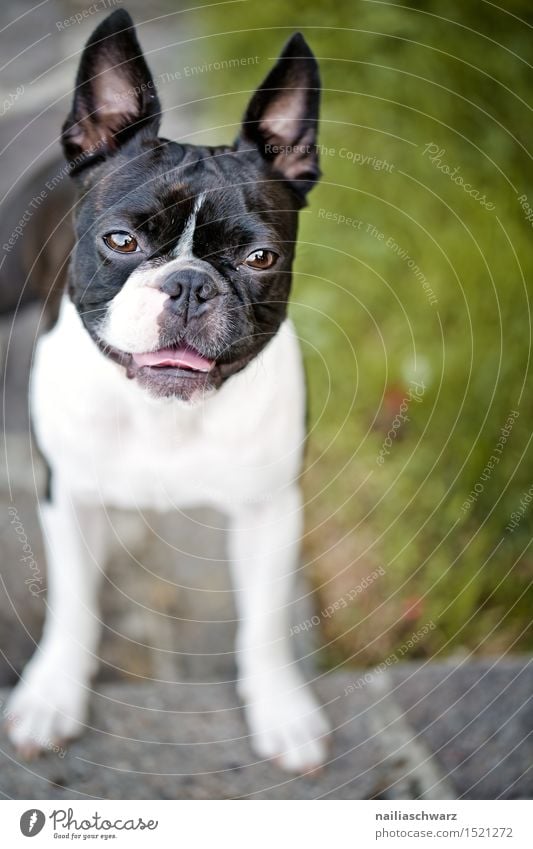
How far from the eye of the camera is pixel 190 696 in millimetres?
1498

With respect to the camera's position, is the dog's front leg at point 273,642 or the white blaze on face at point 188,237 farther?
the dog's front leg at point 273,642

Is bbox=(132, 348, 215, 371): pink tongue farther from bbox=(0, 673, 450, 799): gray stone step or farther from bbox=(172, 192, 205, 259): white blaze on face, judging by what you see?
bbox=(0, 673, 450, 799): gray stone step

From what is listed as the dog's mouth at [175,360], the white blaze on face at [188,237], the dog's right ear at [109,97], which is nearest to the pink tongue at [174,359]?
the dog's mouth at [175,360]

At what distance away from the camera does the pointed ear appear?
1.07 m

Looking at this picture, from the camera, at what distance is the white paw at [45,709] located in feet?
4.56

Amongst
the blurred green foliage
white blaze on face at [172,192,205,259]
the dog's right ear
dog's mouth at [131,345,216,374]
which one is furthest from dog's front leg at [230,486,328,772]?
the dog's right ear

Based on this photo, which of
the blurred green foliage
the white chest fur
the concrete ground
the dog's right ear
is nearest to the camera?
the dog's right ear

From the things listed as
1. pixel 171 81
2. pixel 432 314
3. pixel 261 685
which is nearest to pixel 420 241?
pixel 432 314

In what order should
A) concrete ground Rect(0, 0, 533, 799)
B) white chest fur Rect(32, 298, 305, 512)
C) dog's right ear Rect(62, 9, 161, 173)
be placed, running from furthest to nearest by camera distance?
concrete ground Rect(0, 0, 533, 799), white chest fur Rect(32, 298, 305, 512), dog's right ear Rect(62, 9, 161, 173)

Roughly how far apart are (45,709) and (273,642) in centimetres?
→ 39

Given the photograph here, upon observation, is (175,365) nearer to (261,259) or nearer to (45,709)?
(261,259)

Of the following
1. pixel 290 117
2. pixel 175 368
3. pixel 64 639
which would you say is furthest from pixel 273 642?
pixel 290 117

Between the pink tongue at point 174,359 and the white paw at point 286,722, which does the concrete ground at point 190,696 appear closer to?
the white paw at point 286,722

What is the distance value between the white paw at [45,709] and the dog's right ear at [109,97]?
0.83m
